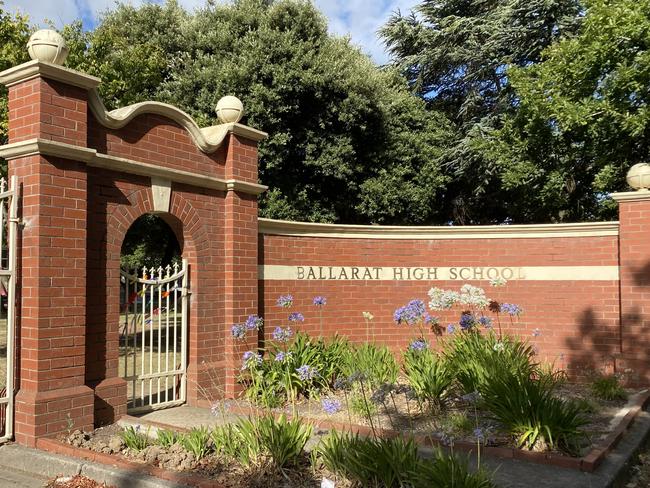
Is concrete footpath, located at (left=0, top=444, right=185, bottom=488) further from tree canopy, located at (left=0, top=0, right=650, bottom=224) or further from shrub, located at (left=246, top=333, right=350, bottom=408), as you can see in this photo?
tree canopy, located at (left=0, top=0, right=650, bottom=224)

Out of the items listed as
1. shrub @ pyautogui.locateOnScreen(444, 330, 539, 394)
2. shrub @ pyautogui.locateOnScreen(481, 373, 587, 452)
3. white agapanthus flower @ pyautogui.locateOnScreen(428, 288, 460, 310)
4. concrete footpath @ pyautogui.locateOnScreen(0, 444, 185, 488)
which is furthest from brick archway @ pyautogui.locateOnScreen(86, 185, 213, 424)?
white agapanthus flower @ pyautogui.locateOnScreen(428, 288, 460, 310)

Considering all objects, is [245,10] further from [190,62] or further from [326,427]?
[326,427]

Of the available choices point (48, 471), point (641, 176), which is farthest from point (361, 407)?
point (641, 176)

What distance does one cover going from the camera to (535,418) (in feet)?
17.0

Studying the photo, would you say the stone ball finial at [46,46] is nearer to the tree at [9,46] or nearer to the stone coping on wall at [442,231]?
the stone coping on wall at [442,231]

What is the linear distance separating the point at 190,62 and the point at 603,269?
419 inches

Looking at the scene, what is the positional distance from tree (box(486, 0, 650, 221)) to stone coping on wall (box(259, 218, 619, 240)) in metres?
2.81

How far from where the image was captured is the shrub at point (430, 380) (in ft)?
21.3

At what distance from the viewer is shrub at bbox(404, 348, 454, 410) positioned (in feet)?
21.3

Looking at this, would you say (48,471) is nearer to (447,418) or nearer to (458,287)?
(447,418)

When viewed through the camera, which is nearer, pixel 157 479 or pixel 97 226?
pixel 157 479

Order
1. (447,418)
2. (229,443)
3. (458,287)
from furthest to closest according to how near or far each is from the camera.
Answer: (458,287) → (447,418) → (229,443)

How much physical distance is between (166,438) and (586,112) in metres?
9.71

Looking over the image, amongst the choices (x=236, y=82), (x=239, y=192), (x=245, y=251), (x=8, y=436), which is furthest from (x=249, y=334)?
(x=236, y=82)
